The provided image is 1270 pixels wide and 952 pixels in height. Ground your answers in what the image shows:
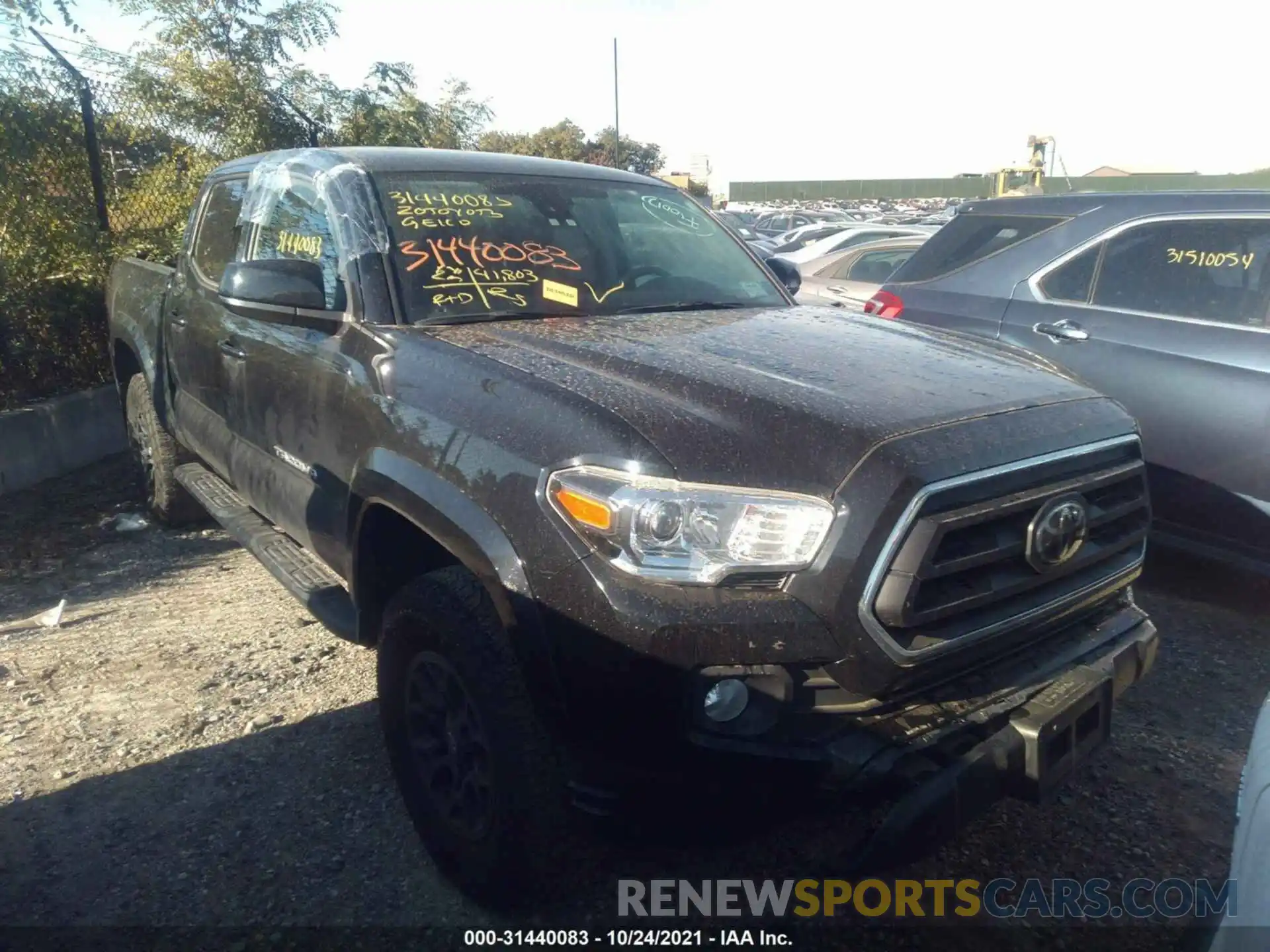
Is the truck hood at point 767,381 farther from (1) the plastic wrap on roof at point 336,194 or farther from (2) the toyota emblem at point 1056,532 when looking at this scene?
(1) the plastic wrap on roof at point 336,194

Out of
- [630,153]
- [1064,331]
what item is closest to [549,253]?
[1064,331]

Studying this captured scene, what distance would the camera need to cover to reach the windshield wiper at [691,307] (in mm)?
3316

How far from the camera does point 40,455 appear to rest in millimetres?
6055

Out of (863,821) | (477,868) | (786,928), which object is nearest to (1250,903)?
(863,821)

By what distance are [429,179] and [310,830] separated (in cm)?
214

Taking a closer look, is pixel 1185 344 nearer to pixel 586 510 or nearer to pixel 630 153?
pixel 586 510

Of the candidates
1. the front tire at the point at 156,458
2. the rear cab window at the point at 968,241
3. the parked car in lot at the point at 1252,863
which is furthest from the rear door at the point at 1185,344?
the front tire at the point at 156,458

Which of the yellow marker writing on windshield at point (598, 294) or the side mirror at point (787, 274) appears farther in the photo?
the side mirror at point (787, 274)

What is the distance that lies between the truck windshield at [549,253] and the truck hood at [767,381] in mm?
139

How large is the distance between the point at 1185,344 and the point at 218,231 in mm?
4287

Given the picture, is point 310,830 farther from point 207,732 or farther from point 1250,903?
point 1250,903

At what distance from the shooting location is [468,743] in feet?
7.91

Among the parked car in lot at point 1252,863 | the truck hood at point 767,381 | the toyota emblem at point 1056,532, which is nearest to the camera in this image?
the parked car in lot at point 1252,863

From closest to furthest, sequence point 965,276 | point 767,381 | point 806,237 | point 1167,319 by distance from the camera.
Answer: point 767,381, point 1167,319, point 965,276, point 806,237
